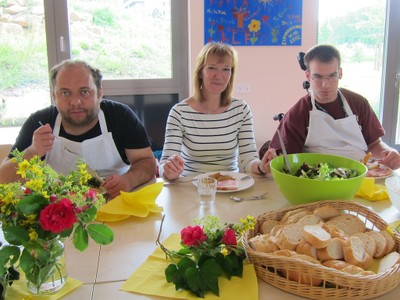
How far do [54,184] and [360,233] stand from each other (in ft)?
2.41

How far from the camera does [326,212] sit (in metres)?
1.11

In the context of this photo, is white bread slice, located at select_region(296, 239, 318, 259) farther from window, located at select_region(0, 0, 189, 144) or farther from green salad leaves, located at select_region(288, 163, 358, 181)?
window, located at select_region(0, 0, 189, 144)

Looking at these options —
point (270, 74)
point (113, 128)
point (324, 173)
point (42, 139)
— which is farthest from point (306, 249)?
point (270, 74)

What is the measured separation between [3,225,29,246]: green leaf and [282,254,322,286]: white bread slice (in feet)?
1.75

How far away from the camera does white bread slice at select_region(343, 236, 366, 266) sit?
90 centimetres

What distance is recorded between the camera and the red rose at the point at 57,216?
0.73m

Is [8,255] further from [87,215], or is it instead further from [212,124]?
[212,124]

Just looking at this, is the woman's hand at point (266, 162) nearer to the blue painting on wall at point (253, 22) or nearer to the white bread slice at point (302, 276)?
the white bread slice at point (302, 276)

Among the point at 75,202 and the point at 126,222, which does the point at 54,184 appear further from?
the point at 126,222

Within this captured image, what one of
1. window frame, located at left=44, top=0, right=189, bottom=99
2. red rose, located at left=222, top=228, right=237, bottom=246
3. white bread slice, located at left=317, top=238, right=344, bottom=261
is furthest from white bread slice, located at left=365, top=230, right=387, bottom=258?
window frame, located at left=44, top=0, right=189, bottom=99

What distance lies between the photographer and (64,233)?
0.79 metres

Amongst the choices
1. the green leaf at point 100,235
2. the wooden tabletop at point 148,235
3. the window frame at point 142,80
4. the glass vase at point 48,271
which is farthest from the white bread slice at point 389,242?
the window frame at point 142,80

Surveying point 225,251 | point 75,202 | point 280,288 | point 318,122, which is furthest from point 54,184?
point 318,122

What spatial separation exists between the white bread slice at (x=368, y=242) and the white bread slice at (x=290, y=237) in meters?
0.16
